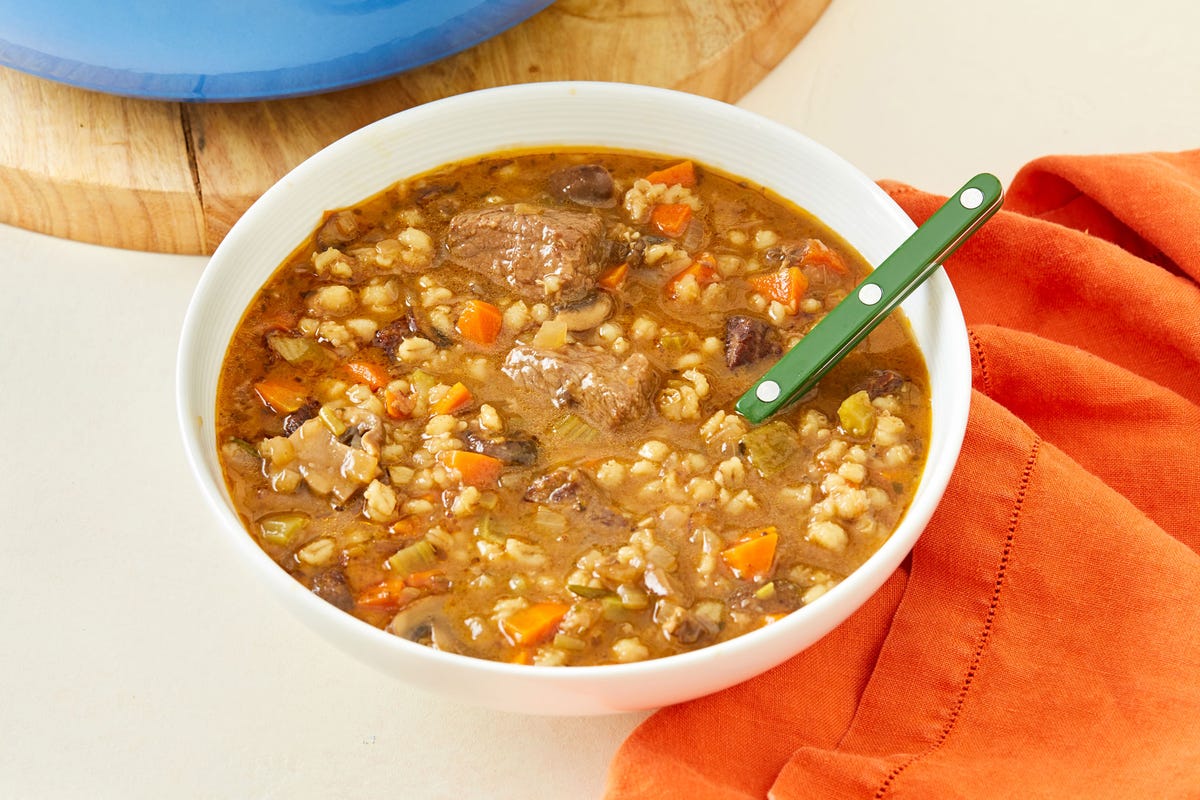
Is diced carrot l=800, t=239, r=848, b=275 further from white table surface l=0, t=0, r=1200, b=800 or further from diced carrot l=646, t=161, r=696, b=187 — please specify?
white table surface l=0, t=0, r=1200, b=800

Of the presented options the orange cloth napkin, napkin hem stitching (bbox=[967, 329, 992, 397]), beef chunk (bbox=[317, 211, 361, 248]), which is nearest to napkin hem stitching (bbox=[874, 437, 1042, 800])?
the orange cloth napkin

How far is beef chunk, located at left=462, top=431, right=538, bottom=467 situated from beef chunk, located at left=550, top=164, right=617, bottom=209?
0.81 meters

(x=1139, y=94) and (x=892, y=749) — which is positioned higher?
(x=1139, y=94)

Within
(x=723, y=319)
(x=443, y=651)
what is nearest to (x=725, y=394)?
(x=723, y=319)

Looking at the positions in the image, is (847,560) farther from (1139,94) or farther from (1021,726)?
(1139,94)

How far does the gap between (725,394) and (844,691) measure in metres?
0.74

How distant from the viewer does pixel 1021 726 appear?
3.06 meters

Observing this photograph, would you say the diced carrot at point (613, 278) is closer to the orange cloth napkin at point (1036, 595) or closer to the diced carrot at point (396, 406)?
the diced carrot at point (396, 406)

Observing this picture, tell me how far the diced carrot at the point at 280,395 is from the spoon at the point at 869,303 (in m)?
1.03

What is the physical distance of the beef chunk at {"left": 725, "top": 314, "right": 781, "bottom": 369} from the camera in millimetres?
3268

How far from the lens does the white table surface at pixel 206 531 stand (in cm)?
306

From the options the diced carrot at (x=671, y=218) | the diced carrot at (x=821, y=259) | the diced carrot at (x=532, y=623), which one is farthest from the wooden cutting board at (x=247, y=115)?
the diced carrot at (x=532, y=623)

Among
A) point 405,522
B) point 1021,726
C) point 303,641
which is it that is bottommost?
point 303,641

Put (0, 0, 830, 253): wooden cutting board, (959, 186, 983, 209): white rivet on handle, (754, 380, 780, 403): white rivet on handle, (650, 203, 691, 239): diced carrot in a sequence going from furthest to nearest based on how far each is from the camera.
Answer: (0, 0, 830, 253): wooden cutting board, (650, 203, 691, 239): diced carrot, (959, 186, 983, 209): white rivet on handle, (754, 380, 780, 403): white rivet on handle
